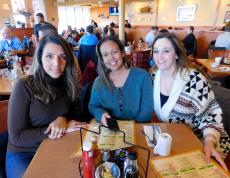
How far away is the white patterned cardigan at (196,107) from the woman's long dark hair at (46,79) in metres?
0.73

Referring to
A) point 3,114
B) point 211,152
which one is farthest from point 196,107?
point 3,114

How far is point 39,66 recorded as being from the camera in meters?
1.29

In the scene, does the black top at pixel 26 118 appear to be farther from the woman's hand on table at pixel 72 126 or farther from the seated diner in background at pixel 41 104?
the woman's hand on table at pixel 72 126

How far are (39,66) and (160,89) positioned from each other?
3.06 feet

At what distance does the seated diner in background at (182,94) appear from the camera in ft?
4.04

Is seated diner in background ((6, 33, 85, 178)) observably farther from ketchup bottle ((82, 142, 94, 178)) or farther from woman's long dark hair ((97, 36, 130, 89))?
ketchup bottle ((82, 142, 94, 178))

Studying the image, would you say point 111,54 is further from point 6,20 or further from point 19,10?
point 19,10

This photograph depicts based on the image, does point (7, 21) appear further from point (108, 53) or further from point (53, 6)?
point (108, 53)

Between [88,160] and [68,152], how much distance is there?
301 mm

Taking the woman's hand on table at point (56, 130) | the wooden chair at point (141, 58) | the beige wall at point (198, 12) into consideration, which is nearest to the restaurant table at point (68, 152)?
the woman's hand on table at point (56, 130)

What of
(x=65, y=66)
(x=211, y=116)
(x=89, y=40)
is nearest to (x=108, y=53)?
(x=65, y=66)

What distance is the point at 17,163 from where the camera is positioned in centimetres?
113

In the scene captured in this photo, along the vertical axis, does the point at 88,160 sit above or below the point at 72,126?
above

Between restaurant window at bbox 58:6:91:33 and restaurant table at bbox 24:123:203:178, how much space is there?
12.9 m
